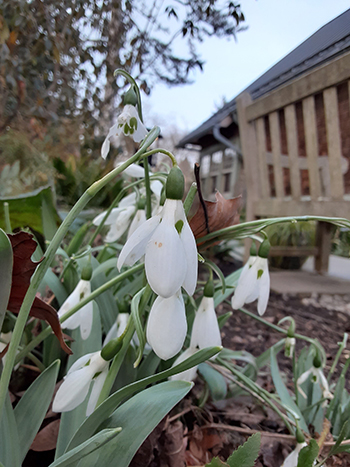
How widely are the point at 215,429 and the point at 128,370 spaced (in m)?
0.29

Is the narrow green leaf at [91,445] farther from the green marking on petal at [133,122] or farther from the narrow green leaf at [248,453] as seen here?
the green marking on petal at [133,122]

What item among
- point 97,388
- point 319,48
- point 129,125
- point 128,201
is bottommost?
point 97,388

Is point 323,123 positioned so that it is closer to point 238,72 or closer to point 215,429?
point 238,72

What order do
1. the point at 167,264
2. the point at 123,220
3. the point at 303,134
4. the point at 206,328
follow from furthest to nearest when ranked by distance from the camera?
1. the point at 303,134
2. the point at 123,220
3. the point at 206,328
4. the point at 167,264

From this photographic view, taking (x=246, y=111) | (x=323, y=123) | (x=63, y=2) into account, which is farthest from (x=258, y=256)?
(x=63, y=2)

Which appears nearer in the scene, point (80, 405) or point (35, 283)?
point (35, 283)

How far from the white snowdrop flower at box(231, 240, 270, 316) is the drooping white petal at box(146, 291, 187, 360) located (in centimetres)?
20

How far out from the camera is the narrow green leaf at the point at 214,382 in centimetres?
75

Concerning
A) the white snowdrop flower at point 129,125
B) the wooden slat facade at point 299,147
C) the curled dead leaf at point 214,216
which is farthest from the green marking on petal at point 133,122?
the wooden slat facade at point 299,147

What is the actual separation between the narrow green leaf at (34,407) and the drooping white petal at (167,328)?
221 mm

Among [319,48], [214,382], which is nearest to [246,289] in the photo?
[214,382]

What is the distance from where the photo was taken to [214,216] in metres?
0.48

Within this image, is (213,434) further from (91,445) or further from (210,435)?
(91,445)

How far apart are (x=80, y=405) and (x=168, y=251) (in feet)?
1.13
